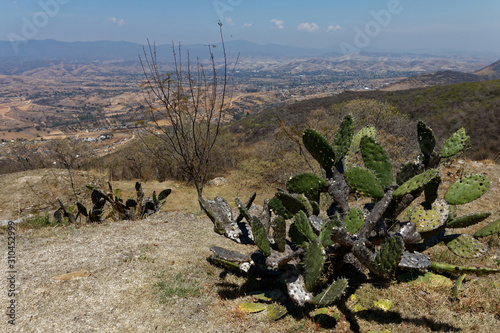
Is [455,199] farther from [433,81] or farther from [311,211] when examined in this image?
[433,81]

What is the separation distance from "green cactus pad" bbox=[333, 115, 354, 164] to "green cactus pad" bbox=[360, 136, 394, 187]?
0.25 m

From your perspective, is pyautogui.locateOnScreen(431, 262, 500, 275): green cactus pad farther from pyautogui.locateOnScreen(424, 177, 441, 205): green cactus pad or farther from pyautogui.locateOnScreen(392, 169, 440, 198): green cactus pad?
pyautogui.locateOnScreen(392, 169, 440, 198): green cactus pad

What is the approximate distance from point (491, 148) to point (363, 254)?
581 inches

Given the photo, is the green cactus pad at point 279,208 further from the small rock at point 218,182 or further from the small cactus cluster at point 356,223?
the small rock at point 218,182

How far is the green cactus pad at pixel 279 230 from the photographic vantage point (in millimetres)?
2793

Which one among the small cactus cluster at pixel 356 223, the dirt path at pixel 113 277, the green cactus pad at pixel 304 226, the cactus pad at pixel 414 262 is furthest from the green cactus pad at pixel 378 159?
the dirt path at pixel 113 277

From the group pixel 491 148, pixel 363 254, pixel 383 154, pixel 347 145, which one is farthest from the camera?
pixel 491 148

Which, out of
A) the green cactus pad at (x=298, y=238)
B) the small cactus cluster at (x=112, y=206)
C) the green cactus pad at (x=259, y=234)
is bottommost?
the small cactus cluster at (x=112, y=206)

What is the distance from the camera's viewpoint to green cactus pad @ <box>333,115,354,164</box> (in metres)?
3.46

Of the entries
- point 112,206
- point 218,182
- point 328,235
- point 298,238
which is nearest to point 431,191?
point 328,235

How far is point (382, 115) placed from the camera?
44.0 feet

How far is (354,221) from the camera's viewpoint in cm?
290

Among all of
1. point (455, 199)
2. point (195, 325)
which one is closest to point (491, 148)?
point (455, 199)

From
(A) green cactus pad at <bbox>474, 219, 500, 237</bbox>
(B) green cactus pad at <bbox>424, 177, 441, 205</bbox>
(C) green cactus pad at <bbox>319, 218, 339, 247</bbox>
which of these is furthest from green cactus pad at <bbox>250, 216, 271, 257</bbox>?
(A) green cactus pad at <bbox>474, 219, 500, 237</bbox>
